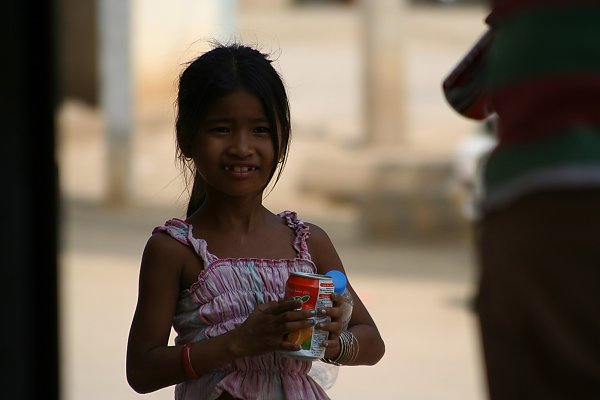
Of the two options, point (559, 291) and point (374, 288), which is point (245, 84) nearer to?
point (559, 291)

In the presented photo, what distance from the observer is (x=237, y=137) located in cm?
229

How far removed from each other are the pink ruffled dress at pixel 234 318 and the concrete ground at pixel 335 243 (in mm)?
241

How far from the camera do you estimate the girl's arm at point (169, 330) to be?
209 centimetres

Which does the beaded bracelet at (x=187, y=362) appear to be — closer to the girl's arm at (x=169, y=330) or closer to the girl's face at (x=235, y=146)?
the girl's arm at (x=169, y=330)

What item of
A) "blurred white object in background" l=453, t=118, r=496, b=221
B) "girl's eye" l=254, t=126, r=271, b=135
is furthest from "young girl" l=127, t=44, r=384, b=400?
"blurred white object in background" l=453, t=118, r=496, b=221

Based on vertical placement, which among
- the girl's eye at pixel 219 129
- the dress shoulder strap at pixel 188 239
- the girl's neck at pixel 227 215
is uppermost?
the girl's eye at pixel 219 129

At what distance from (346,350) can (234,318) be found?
213 mm

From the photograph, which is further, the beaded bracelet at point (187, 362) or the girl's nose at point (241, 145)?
the girl's nose at point (241, 145)

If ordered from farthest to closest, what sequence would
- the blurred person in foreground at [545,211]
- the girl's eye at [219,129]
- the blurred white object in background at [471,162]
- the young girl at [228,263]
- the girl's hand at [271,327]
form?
the blurred white object in background at [471,162], the girl's eye at [219,129], the young girl at [228,263], the girl's hand at [271,327], the blurred person in foreground at [545,211]

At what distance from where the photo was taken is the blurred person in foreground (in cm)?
154

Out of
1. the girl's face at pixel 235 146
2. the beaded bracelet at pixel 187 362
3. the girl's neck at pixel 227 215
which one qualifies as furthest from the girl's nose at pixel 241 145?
the beaded bracelet at pixel 187 362

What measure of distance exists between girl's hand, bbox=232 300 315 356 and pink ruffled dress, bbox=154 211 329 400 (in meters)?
0.13

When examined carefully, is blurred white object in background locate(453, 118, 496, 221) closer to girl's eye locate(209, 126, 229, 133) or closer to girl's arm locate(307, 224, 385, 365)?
girl's arm locate(307, 224, 385, 365)

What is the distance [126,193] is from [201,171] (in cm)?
1127
